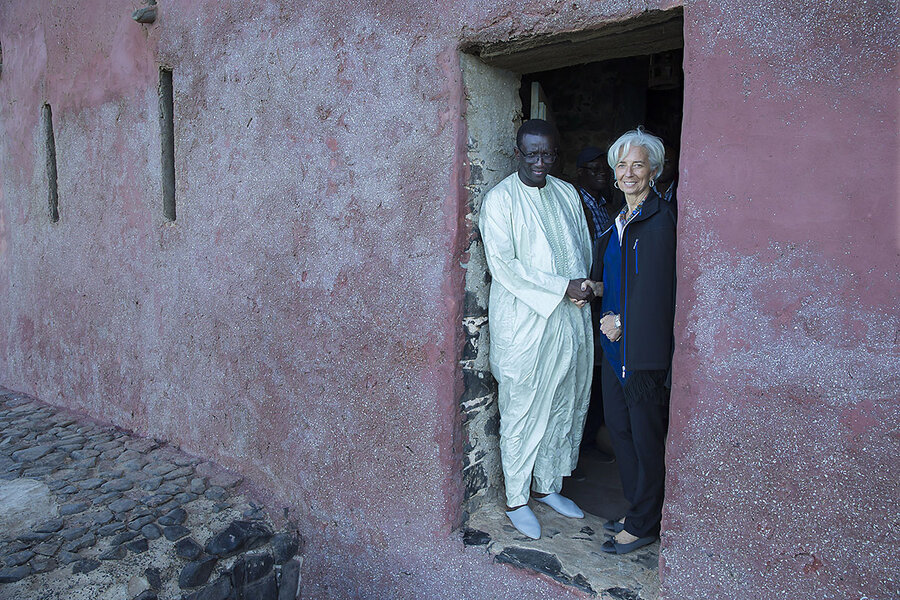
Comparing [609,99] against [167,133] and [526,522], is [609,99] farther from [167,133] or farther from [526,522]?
[526,522]

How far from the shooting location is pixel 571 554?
102 inches

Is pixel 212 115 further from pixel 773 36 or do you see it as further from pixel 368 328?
pixel 773 36

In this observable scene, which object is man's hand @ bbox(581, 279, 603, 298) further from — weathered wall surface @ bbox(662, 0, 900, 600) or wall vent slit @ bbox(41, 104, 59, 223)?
wall vent slit @ bbox(41, 104, 59, 223)

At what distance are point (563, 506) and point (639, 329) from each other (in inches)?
38.2

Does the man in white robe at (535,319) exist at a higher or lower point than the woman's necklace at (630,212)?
lower

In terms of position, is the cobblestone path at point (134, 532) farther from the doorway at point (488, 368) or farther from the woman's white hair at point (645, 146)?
the woman's white hair at point (645, 146)

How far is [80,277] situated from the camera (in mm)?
4961

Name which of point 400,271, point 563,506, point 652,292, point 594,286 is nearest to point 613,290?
point 594,286

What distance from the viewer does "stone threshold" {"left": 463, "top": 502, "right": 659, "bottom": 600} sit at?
2383 mm

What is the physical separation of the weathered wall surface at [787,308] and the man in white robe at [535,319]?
27.3 inches

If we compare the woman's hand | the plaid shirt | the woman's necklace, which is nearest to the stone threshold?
the woman's hand

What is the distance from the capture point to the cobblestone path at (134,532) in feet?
9.73

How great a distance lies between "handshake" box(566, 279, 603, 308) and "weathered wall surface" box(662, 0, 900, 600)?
58cm

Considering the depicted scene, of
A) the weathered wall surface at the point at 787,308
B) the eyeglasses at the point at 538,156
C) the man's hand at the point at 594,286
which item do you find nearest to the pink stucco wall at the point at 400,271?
the weathered wall surface at the point at 787,308
